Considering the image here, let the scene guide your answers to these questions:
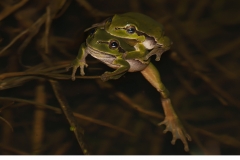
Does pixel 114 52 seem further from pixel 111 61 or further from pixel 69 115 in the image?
pixel 69 115

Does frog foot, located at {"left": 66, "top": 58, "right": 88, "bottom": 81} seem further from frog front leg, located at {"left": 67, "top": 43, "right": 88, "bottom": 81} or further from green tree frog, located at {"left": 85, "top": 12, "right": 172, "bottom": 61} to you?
green tree frog, located at {"left": 85, "top": 12, "right": 172, "bottom": 61}

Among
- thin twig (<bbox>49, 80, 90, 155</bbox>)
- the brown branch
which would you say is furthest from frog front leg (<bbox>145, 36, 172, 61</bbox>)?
the brown branch

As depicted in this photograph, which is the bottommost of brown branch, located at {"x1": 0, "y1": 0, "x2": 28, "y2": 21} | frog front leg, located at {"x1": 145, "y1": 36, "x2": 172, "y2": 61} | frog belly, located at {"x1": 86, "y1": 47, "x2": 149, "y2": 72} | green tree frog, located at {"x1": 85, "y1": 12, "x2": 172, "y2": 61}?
brown branch, located at {"x1": 0, "y1": 0, "x2": 28, "y2": 21}

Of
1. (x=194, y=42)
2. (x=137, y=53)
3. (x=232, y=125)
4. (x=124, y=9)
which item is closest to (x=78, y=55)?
(x=137, y=53)

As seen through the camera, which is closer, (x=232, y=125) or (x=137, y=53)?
(x=137, y=53)

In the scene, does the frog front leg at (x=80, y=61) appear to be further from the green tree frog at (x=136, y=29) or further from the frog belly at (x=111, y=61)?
the green tree frog at (x=136, y=29)

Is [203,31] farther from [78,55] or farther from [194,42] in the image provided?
[78,55]
